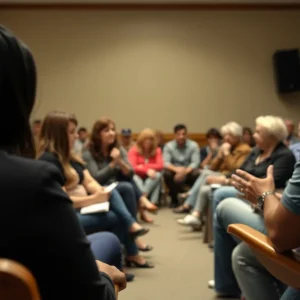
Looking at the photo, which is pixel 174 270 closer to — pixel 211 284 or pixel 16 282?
pixel 211 284

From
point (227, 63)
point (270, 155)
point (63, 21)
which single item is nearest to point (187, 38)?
point (227, 63)

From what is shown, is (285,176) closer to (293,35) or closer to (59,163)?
(59,163)

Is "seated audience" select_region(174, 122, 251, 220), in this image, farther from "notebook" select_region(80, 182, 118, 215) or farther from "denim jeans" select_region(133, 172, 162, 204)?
"notebook" select_region(80, 182, 118, 215)

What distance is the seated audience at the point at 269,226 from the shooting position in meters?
1.36

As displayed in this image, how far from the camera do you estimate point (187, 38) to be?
25.2ft

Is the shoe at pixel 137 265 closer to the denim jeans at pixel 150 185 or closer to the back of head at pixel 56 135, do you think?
the back of head at pixel 56 135

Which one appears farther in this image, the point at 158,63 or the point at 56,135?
the point at 158,63

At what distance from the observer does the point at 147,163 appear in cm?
582

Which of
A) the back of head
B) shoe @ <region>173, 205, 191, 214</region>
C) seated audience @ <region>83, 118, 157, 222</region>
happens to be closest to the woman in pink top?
shoe @ <region>173, 205, 191, 214</region>

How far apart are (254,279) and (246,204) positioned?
416 millimetres

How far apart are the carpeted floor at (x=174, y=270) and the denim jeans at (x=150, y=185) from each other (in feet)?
3.76

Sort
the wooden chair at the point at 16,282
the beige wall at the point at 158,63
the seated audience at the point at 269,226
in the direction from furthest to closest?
the beige wall at the point at 158,63 < the seated audience at the point at 269,226 < the wooden chair at the point at 16,282

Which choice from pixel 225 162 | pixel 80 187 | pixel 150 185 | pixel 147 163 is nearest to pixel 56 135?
pixel 80 187

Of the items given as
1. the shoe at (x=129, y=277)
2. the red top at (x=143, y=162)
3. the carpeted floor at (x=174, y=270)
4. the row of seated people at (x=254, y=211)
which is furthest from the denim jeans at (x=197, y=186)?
the shoe at (x=129, y=277)
